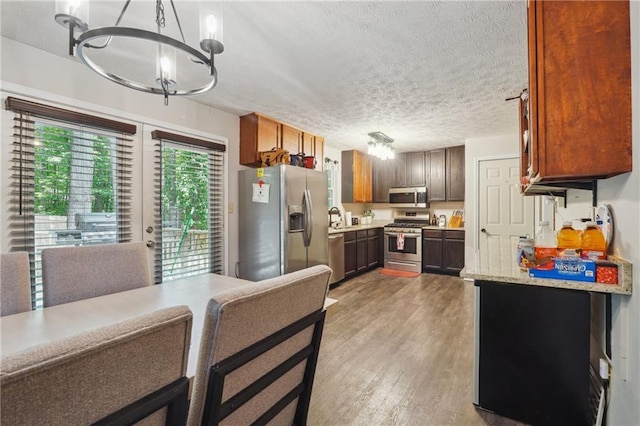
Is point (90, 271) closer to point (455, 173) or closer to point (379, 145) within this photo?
point (379, 145)

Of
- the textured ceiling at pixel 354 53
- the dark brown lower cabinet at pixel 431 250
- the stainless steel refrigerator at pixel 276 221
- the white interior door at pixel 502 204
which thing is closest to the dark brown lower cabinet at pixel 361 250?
the dark brown lower cabinet at pixel 431 250

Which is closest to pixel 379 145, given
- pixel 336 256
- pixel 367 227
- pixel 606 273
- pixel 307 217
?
pixel 307 217

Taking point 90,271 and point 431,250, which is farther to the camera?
point 431,250

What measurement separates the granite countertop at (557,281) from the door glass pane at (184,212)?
2614 mm

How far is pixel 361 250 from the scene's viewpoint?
5246 millimetres

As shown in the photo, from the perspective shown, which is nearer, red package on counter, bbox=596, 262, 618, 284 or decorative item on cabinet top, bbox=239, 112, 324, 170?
red package on counter, bbox=596, 262, 618, 284

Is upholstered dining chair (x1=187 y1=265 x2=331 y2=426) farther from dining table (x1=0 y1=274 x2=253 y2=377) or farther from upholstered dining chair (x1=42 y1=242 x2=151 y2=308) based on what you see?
upholstered dining chair (x1=42 y1=242 x2=151 y2=308)

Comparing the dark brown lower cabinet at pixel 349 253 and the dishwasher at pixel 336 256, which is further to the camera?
Answer: the dark brown lower cabinet at pixel 349 253

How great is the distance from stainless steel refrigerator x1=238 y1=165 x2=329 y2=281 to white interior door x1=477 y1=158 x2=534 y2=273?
9.13 feet

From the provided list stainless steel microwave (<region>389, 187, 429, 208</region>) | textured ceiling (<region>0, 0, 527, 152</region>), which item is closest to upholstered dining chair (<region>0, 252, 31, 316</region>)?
textured ceiling (<region>0, 0, 527, 152</region>)

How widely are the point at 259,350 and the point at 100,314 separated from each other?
0.95 metres

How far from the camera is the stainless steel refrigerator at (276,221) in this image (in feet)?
10.8

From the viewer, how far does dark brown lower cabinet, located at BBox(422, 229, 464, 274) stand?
5035 millimetres

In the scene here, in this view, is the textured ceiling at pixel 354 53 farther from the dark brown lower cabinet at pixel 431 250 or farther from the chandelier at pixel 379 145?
the dark brown lower cabinet at pixel 431 250
